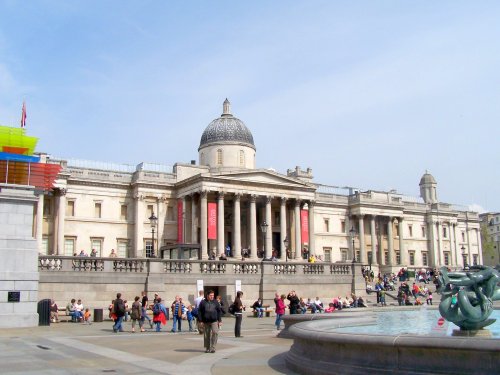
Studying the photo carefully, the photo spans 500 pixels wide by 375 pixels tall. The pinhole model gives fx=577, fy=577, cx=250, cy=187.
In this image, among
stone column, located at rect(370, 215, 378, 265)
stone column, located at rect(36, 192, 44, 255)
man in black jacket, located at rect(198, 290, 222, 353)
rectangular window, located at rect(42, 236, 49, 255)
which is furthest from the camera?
stone column, located at rect(370, 215, 378, 265)

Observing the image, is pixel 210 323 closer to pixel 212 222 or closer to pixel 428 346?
pixel 428 346

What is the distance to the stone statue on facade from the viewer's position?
42.7ft

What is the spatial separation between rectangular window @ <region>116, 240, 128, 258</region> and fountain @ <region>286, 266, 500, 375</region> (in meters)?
54.6

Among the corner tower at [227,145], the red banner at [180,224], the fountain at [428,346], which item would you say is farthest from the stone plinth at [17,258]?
the corner tower at [227,145]

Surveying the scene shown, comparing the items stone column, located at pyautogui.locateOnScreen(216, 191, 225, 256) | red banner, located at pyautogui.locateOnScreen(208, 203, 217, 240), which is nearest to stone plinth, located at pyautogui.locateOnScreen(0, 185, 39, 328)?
red banner, located at pyautogui.locateOnScreen(208, 203, 217, 240)

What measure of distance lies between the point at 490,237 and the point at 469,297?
130804 millimetres

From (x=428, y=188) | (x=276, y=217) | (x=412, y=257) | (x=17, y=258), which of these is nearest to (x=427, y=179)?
(x=428, y=188)

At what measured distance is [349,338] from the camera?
433 inches

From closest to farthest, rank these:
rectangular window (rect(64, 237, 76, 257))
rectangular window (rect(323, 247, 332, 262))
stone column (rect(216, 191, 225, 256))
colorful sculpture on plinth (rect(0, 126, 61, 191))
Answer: colorful sculpture on plinth (rect(0, 126, 61, 191))
rectangular window (rect(64, 237, 76, 257))
stone column (rect(216, 191, 225, 256))
rectangular window (rect(323, 247, 332, 262))

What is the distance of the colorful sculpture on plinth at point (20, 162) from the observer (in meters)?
27.9

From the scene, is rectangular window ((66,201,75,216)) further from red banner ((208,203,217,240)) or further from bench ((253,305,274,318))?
bench ((253,305,274,318))

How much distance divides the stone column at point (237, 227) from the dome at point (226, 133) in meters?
10.2

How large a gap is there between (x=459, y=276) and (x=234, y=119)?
62571 mm

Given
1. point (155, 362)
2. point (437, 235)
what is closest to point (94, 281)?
point (155, 362)
